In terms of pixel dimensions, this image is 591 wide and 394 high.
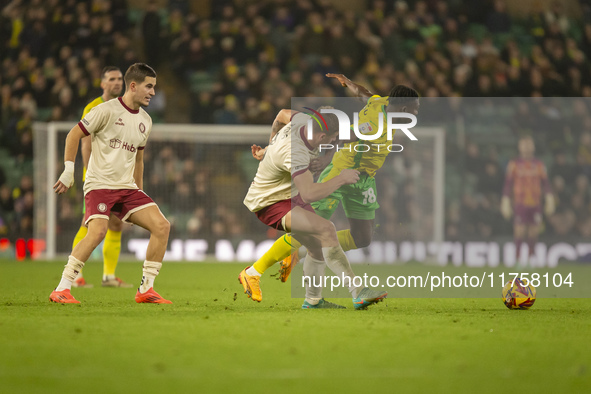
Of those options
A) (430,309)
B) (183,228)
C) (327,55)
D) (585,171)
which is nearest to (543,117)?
(585,171)

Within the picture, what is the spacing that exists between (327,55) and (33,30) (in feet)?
18.7

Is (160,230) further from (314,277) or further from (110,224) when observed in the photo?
(110,224)

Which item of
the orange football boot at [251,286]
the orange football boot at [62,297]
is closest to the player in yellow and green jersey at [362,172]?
the orange football boot at [251,286]

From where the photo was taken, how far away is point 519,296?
7.07 meters

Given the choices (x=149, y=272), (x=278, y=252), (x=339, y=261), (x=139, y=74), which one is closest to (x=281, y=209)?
(x=278, y=252)

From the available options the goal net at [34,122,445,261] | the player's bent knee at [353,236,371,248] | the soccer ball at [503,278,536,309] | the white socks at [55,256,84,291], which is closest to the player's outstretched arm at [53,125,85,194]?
the white socks at [55,256,84,291]

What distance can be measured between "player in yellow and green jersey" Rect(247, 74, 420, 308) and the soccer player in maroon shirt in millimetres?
6614

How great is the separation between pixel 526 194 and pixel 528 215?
1.08ft

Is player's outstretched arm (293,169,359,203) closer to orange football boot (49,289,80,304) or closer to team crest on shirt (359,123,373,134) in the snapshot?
team crest on shirt (359,123,373,134)

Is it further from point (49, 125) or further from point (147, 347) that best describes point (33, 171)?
point (147, 347)

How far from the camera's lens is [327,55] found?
17.5m

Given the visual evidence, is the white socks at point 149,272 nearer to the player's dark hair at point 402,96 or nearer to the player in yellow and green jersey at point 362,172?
the player in yellow and green jersey at point 362,172

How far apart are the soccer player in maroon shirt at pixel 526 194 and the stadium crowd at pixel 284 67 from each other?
919 millimetres

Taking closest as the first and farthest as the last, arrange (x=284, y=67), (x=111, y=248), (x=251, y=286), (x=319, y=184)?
(x=319, y=184)
(x=251, y=286)
(x=111, y=248)
(x=284, y=67)
